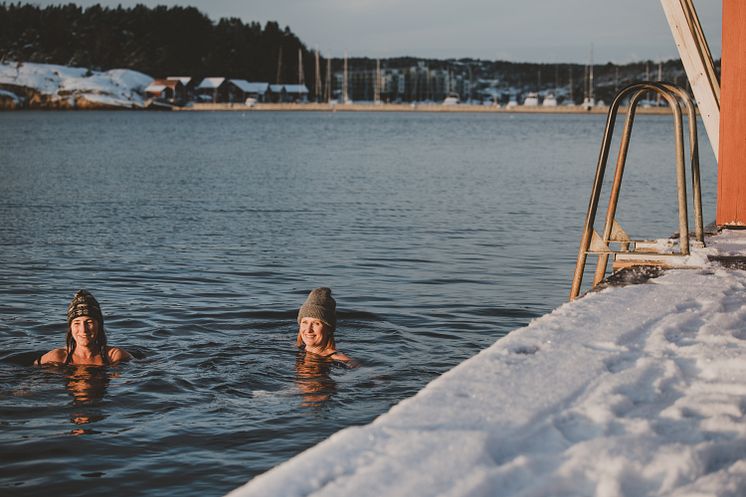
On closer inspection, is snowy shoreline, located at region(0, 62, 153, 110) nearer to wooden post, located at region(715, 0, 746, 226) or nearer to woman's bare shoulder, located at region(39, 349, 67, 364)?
woman's bare shoulder, located at region(39, 349, 67, 364)

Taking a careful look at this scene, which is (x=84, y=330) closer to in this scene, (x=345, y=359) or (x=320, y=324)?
(x=320, y=324)

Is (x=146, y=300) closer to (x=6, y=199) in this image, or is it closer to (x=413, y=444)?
(x=413, y=444)

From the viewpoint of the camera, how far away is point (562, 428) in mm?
3547

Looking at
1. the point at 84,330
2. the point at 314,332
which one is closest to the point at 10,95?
the point at 84,330

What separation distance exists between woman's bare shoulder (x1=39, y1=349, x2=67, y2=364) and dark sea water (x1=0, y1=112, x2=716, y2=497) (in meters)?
0.14

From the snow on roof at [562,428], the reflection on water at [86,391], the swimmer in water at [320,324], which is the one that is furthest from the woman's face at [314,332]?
the snow on roof at [562,428]

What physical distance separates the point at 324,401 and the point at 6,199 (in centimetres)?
2253

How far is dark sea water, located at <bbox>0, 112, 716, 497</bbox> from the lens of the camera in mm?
6820

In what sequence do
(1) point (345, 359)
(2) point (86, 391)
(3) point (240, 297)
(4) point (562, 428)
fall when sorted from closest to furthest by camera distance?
(4) point (562, 428), (2) point (86, 391), (1) point (345, 359), (3) point (240, 297)

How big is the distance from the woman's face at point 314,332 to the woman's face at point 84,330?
1801 millimetres

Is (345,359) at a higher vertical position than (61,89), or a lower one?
lower

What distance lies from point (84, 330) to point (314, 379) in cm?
200

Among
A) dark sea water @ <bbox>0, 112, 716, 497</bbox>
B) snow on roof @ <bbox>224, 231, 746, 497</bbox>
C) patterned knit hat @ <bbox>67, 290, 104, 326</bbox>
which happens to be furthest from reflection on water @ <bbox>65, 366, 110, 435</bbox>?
snow on roof @ <bbox>224, 231, 746, 497</bbox>

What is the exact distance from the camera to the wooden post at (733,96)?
345 inches
